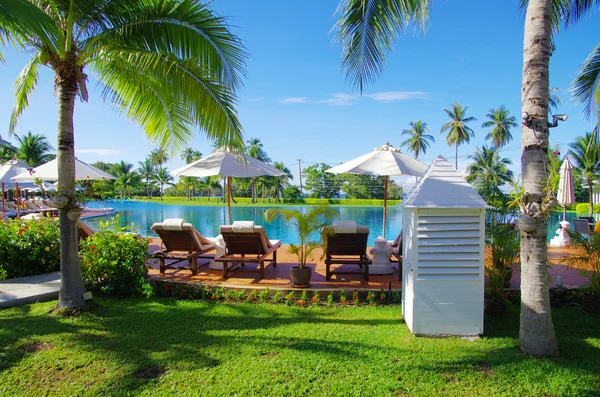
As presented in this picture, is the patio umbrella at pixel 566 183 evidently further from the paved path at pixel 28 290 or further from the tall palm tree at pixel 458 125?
the tall palm tree at pixel 458 125

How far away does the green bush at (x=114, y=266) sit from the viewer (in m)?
5.06

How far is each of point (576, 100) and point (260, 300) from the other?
6194mm

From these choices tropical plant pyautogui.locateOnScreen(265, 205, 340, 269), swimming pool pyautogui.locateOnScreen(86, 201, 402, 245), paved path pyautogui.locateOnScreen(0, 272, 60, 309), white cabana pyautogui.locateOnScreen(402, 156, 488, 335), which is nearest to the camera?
white cabana pyautogui.locateOnScreen(402, 156, 488, 335)

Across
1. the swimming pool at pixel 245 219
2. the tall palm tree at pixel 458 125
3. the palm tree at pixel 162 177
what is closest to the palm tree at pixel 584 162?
the tall palm tree at pixel 458 125

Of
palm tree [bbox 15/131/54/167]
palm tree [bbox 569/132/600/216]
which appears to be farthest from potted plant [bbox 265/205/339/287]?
palm tree [bbox 15/131/54/167]

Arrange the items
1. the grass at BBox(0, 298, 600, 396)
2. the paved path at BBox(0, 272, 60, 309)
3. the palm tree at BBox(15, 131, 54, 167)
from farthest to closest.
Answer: the palm tree at BBox(15, 131, 54, 167), the paved path at BBox(0, 272, 60, 309), the grass at BBox(0, 298, 600, 396)

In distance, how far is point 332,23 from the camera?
15.8ft

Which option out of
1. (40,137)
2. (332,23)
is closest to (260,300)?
(332,23)

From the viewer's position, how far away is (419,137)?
4406cm

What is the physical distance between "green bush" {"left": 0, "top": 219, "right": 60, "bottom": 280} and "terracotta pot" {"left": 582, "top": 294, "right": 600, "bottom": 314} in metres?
7.57

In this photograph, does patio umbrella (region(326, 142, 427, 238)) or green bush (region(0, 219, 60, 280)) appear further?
patio umbrella (region(326, 142, 427, 238))

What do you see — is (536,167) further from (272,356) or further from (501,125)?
(501,125)

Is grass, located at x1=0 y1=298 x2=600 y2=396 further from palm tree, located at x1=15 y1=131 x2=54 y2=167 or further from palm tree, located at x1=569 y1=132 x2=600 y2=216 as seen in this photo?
palm tree, located at x1=15 y1=131 x2=54 y2=167

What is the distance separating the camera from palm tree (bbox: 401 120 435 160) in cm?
4403
